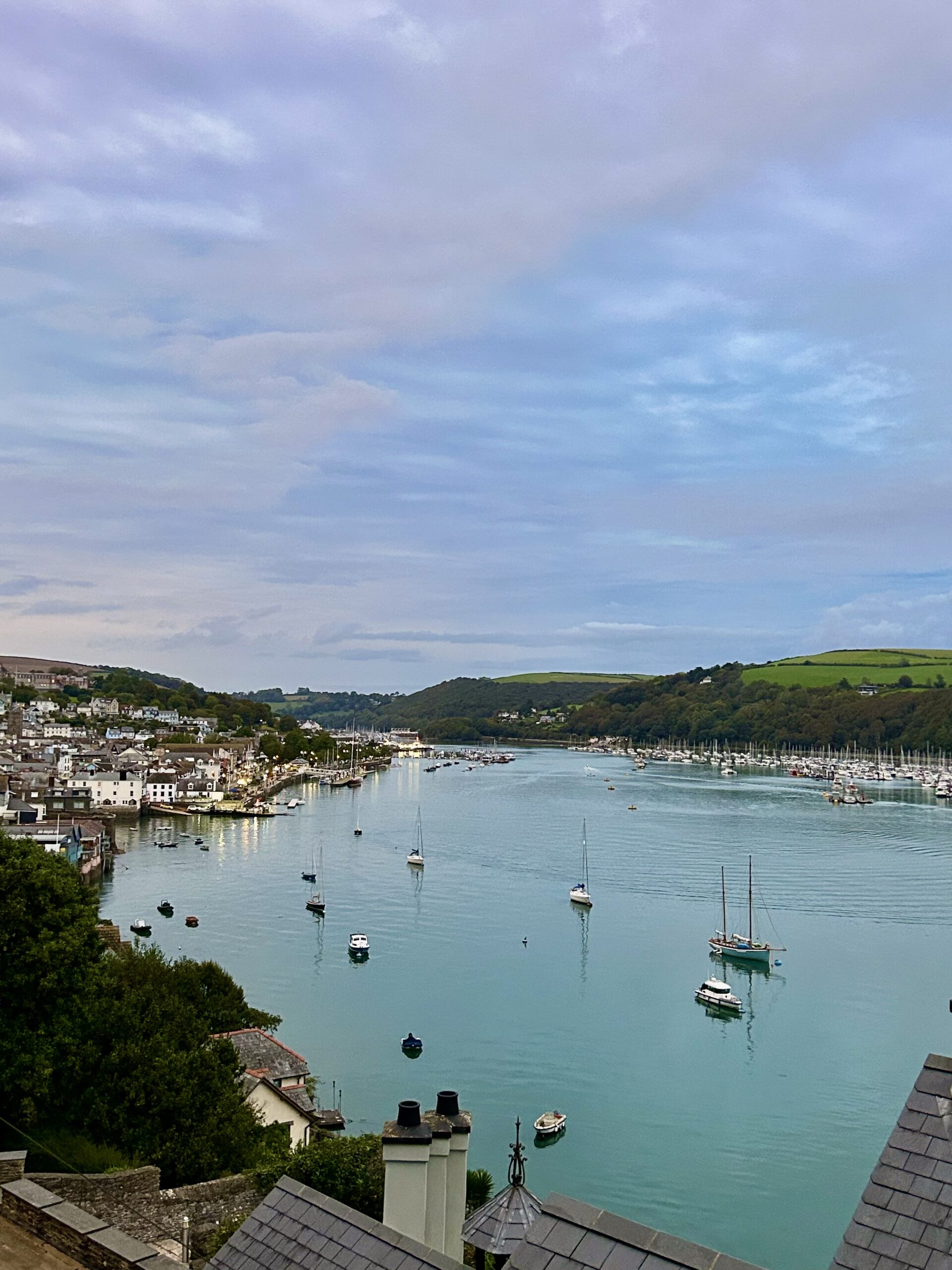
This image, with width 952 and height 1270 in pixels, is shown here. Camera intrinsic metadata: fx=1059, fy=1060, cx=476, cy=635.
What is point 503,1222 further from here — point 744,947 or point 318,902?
point 318,902

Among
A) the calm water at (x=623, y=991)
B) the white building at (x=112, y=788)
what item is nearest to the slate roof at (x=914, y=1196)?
the calm water at (x=623, y=991)

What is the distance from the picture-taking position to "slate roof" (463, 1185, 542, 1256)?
6602 millimetres

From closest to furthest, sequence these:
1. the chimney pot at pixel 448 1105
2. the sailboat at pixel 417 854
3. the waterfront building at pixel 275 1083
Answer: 1. the chimney pot at pixel 448 1105
2. the waterfront building at pixel 275 1083
3. the sailboat at pixel 417 854

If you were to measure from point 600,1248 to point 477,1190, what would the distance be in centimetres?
1054

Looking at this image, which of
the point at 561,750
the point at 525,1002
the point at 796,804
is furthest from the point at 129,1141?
the point at 561,750

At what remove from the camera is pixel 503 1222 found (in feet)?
22.1

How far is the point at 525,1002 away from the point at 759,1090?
6966 mm

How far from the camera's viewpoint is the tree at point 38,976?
40.4 ft

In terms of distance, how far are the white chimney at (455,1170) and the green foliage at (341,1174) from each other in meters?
4.44

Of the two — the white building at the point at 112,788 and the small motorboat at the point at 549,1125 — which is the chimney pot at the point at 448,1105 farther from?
the white building at the point at 112,788

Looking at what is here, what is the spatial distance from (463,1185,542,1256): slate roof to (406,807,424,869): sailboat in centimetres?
4034

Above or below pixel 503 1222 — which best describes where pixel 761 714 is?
above

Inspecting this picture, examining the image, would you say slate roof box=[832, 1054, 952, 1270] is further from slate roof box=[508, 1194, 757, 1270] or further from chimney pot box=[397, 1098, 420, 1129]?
chimney pot box=[397, 1098, 420, 1129]

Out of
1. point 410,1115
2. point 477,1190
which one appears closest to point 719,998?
point 477,1190
